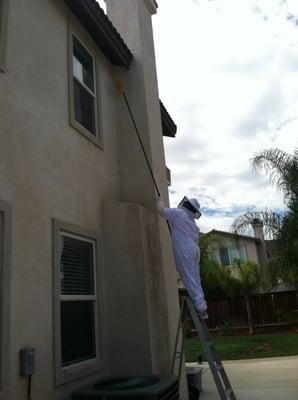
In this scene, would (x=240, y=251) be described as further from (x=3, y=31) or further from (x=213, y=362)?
(x=3, y=31)

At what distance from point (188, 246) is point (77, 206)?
1.64m

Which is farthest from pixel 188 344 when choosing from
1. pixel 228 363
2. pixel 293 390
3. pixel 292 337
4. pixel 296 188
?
pixel 293 390

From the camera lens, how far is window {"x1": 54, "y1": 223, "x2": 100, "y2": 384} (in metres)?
4.83

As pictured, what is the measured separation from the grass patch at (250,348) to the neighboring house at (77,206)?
8.50 m

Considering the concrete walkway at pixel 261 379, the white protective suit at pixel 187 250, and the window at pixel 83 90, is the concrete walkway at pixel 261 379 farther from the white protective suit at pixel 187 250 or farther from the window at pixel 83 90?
the window at pixel 83 90

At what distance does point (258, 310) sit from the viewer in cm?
2309

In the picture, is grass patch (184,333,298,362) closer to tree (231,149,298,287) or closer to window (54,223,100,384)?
tree (231,149,298,287)

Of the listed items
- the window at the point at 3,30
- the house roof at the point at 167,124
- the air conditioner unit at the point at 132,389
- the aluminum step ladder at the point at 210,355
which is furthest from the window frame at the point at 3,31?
the house roof at the point at 167,124

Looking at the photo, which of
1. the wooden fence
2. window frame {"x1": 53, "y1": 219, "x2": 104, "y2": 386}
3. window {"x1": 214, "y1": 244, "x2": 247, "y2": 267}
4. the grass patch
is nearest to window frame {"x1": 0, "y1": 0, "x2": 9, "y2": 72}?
window frame {"x1": 53, "y1": 219, "x2": 104, "y2": 386}

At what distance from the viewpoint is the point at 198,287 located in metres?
5.73

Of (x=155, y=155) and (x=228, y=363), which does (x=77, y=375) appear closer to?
(x=155, y=155)

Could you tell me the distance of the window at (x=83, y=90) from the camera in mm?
6178

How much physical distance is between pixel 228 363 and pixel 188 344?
19.0 feet

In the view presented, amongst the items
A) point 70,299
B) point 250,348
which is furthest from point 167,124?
point 250,348
